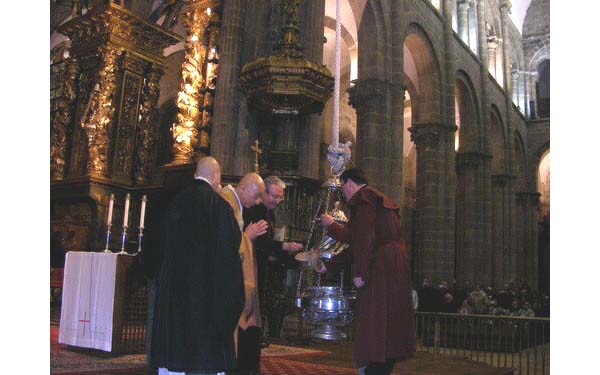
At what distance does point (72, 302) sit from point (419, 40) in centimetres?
1425

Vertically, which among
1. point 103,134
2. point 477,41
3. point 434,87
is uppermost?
point 477,41

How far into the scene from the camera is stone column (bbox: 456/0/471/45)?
22.3m

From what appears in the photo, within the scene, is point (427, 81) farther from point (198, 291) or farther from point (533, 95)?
point (198, 291)

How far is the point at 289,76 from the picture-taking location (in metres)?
8.22

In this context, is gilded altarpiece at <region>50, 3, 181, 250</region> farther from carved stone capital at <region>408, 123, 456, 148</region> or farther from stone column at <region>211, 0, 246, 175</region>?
carved stone capital at <region>408, 123, 456, 148</region>

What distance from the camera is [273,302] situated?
7281 millimetres

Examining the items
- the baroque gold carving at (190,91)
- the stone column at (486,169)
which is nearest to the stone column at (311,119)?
the baroque gold carving at (190,91)

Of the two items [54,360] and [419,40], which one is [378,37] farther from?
[54,360]

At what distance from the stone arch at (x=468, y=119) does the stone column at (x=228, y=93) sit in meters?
13.8

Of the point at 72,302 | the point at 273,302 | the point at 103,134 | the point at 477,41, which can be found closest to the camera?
the point at 72,302

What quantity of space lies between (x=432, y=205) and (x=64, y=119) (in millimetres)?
10500

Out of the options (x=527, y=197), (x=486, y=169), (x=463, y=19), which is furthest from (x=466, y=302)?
(x=527, y=197)

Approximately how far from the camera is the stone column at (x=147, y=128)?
454 inches
